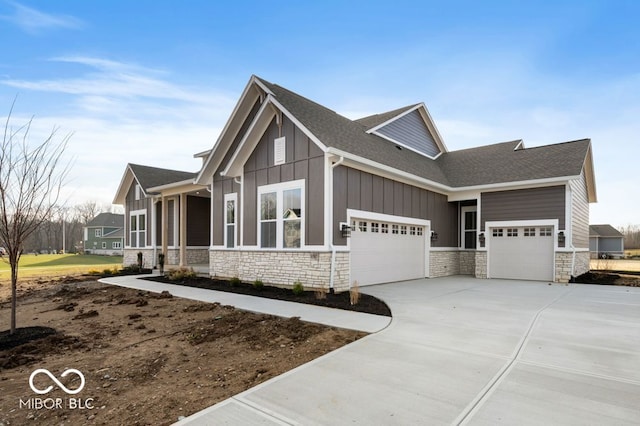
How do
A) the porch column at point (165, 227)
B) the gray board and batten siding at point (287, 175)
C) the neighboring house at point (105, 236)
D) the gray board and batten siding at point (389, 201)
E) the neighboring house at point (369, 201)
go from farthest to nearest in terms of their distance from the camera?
the neighboring house at point (105, 236) < the porch column at point (165, 227) < the neighboring house at point (369, 201) < the gray board and batten siding at point (389, 201) < the gray board and batten siding at point (287, 175)

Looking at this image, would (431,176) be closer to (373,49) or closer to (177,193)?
(373,49)

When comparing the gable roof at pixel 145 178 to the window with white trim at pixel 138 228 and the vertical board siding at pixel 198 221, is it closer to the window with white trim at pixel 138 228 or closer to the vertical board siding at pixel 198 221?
the vertical board siding at pixel 198 221

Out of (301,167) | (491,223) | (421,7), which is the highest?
(421,7)

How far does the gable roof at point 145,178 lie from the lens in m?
18.7

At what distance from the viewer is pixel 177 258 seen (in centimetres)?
1741

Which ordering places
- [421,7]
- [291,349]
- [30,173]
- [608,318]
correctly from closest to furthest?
[291,349] < [30,173] < [608,318] < [421,7]

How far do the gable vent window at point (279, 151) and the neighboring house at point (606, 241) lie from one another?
43.0 meters

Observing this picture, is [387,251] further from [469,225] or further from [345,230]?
[469,225]

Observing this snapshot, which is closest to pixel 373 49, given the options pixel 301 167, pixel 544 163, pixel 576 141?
pixel 301 167

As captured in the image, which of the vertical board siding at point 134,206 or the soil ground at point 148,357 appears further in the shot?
the vertical board siding at point 134,206

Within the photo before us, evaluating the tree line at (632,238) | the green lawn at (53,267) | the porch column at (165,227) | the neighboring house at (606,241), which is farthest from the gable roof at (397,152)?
the tree line at (632,238)

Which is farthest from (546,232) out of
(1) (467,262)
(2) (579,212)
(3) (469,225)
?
(1) (467,262)

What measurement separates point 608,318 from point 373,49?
11337 mm

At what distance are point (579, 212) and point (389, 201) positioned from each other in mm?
9059
